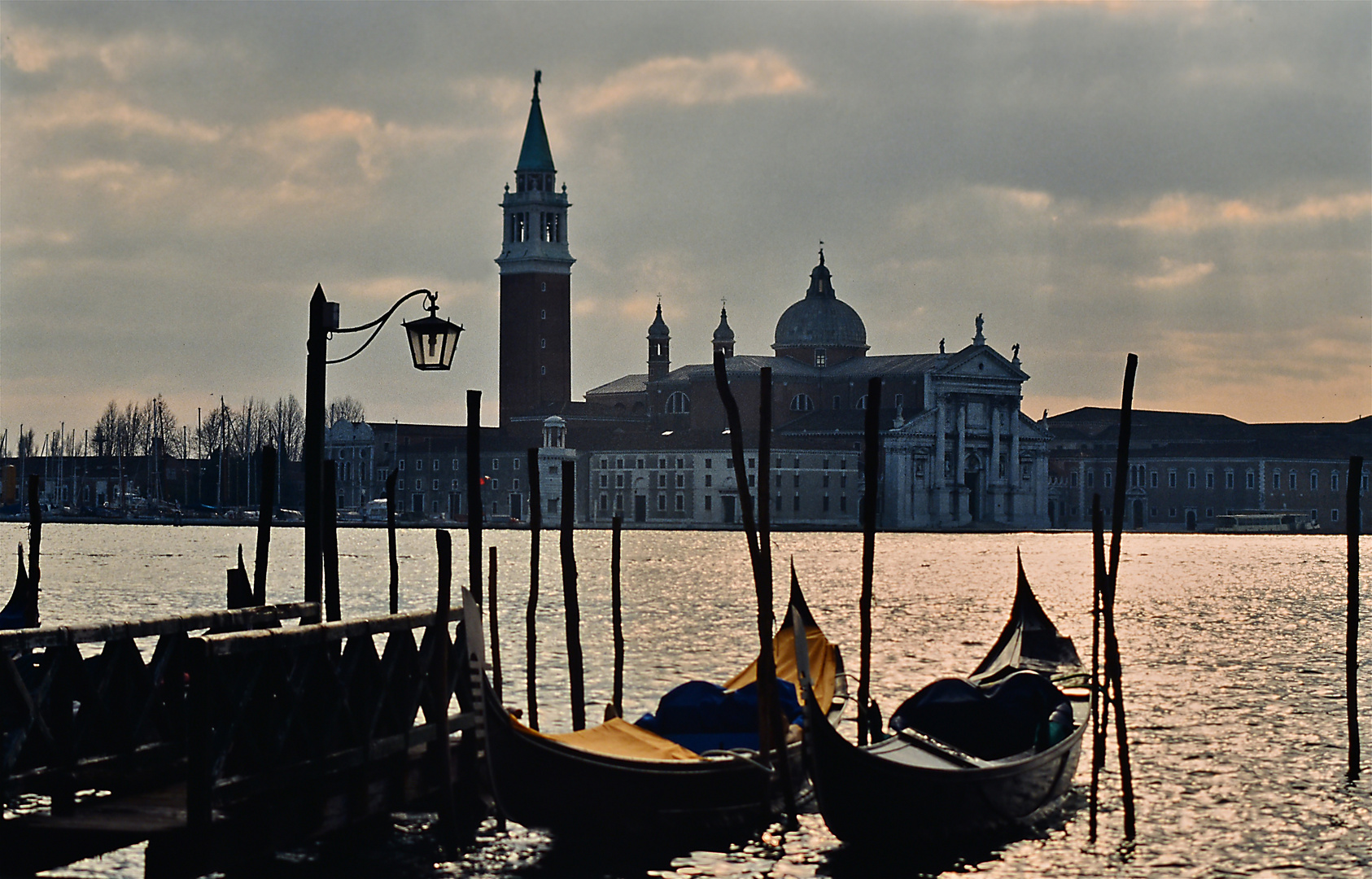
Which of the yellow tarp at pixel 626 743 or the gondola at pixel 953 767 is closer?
A: the gondola at pixel 953 767

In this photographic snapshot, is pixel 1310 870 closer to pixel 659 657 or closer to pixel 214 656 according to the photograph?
pixel 214 656

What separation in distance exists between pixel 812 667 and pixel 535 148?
8947 cm

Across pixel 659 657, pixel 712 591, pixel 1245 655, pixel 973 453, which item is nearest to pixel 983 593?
pixel 712 591

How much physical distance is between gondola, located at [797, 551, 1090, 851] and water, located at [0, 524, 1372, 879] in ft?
0.96

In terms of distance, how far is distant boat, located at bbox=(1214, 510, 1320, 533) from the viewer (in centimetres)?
11206

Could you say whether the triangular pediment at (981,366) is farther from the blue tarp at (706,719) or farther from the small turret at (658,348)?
the blue tarp at (706,719)

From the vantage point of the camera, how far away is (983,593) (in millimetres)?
53469

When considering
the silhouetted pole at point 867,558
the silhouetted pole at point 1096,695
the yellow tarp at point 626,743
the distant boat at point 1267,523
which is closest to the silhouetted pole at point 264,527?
the yellow tarp at point 626,743

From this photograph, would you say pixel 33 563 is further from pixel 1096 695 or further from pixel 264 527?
pixel 1096 695

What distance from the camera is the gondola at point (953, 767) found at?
14.5m

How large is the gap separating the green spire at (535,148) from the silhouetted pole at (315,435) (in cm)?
9266

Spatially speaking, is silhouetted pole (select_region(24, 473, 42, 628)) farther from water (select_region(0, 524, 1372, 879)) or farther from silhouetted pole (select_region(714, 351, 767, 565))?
silhouetted pole (select_region(714, 351, 767, 565))

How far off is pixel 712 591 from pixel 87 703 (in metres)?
40.4

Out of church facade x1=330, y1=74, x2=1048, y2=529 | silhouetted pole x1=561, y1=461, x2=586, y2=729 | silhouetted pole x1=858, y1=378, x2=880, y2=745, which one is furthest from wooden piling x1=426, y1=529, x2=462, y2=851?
church facade x1=330, y1=74, x2=1048, y2=529
